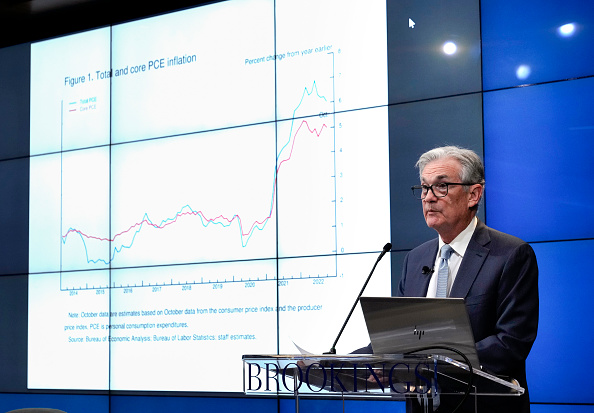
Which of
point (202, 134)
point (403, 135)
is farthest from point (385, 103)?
point (202, 134)

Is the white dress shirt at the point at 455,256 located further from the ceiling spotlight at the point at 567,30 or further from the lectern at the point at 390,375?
the ceiling spotlight at the point at 567,30

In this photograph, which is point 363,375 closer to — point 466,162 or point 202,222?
point 466,162

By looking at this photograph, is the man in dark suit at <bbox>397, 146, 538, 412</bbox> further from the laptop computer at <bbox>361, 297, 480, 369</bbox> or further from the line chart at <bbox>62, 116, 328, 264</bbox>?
the line chart at <bbox>62, 116, 328, 264</bbox>

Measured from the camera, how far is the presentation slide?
14.1 ft

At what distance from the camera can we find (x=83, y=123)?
205 inches

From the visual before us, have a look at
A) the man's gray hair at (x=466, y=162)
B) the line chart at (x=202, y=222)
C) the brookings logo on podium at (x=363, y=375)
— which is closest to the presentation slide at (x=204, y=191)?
the line chart at (x=202, y=222)

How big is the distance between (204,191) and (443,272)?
84.5 inches

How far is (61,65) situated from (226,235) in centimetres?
177

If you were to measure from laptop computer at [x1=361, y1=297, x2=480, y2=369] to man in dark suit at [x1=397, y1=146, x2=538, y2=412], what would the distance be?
0.37 metres

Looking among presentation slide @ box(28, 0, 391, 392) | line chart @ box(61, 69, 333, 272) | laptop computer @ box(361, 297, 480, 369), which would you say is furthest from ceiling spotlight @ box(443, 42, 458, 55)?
laptop computer @ box(361, 297, 480, 369)

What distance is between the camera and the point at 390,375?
6.79 ft

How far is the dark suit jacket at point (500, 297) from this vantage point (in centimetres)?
262

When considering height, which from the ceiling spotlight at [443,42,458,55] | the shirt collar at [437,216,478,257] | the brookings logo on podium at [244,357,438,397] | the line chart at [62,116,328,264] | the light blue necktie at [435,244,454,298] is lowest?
the brookings logo on podium at [244,357,438,397]

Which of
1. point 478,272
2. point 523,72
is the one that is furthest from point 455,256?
point 523,72
